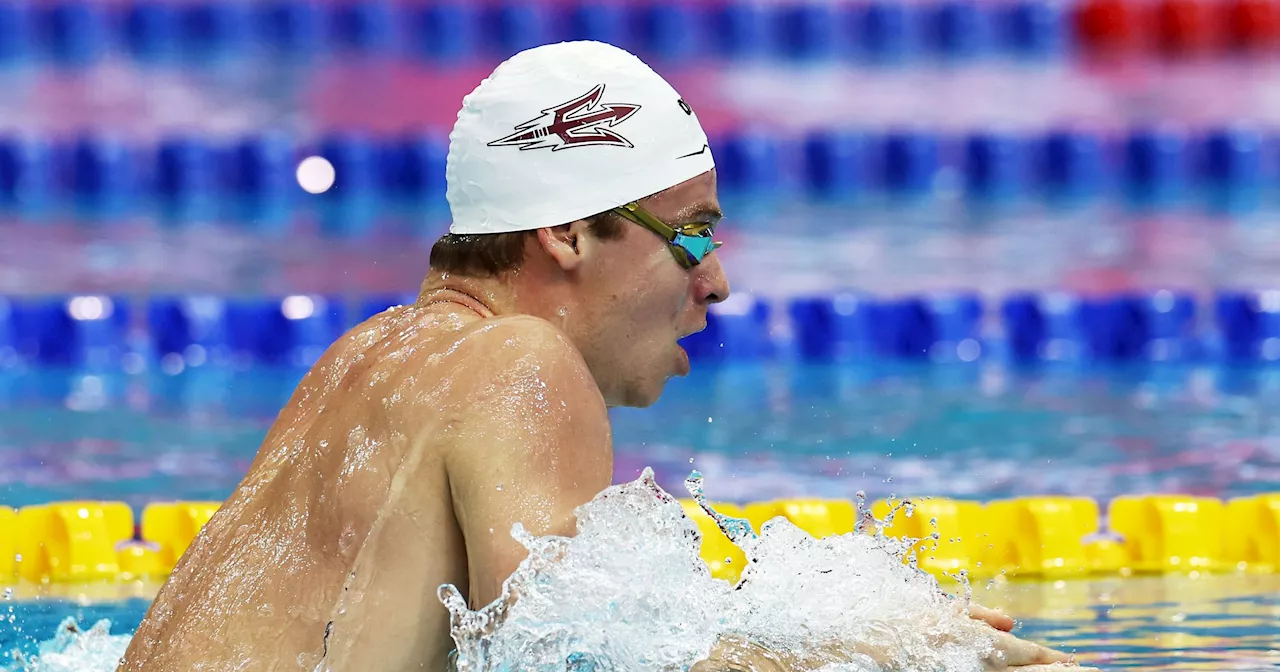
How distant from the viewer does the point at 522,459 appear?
1673mm

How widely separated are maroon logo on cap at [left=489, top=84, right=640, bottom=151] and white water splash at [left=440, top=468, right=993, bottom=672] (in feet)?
1.30

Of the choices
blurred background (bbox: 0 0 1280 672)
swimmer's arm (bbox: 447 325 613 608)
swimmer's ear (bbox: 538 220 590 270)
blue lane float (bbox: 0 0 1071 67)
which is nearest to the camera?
swimmer's arm (bbox: 447 325 613 608)

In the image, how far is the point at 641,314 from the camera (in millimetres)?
1969

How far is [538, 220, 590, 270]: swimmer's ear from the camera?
1918mm

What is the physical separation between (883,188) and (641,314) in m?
7.59

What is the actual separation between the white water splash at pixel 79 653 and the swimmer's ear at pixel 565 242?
4.16ft

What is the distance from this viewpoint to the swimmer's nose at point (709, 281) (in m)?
2.01

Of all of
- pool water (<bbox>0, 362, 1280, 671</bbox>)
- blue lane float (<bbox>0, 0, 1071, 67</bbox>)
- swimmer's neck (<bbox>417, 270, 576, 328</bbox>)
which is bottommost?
swimmer's neck (<bbox>417, 270, 576, 328</bbox>)

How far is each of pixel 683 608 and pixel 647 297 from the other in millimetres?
349

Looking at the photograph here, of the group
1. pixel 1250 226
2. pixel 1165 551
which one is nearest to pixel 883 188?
pixel 1250 226

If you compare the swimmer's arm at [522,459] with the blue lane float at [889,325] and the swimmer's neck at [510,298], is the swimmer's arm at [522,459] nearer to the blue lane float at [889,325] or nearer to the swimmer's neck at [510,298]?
the swimmer's neck at [510,298]

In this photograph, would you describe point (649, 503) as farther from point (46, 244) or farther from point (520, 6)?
point (520, 6)

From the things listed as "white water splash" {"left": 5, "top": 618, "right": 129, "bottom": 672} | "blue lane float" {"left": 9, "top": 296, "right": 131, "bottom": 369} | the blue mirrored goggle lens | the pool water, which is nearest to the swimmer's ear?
the blue mirrored goggle lens

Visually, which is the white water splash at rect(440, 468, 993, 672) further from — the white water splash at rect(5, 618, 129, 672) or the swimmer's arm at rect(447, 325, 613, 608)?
the white water splash at rect(5, 618, 129, 672)
